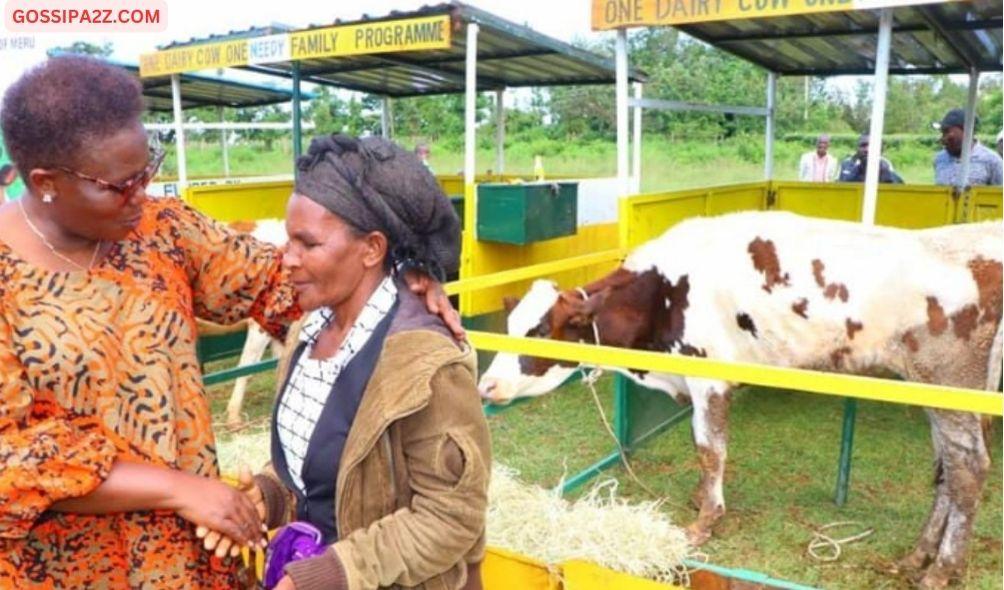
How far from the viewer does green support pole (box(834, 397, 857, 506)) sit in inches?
162

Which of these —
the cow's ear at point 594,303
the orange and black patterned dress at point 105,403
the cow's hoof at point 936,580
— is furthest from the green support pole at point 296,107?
the orange and black patterned dress at point 105,403

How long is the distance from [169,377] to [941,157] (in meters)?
8.10

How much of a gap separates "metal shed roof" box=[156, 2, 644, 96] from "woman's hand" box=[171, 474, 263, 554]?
15.0ft

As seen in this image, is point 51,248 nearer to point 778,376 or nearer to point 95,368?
point 95,368

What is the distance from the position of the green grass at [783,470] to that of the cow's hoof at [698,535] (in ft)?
0.14

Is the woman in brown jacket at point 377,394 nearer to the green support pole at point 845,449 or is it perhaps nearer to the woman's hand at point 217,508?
the woman's hand at point 217,508

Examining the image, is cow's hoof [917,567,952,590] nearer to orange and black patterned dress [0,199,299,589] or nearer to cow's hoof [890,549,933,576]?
cow's hoof [890,549,933,576]

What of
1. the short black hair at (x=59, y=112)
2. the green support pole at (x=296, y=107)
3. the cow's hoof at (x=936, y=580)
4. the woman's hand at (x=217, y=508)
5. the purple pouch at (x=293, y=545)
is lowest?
the cow's hoof at (x=936, y=580)

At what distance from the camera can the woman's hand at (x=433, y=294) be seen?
1485 mm

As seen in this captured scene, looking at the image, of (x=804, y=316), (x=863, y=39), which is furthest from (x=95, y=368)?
(x=863, y=39)

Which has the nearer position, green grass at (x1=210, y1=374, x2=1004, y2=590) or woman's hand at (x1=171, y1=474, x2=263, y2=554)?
woman's hand at (x1=171, y1=474, x2=263, y2=554)

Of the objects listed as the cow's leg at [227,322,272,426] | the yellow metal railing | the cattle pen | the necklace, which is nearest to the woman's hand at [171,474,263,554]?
the necklace

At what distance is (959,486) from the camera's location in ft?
11.6

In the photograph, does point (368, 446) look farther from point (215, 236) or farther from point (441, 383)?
point (215, 236)
